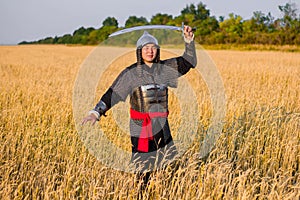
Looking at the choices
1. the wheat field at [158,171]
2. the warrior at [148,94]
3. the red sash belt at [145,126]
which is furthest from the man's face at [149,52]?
the wheat field at [158,171]

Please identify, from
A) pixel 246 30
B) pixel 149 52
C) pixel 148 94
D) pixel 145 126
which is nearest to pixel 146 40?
pixel 149 52

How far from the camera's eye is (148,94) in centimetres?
290

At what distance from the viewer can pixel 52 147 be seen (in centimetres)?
→ 363

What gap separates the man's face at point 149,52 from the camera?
2.85 meters

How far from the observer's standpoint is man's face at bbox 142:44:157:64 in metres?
2.85

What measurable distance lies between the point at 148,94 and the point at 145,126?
288mm

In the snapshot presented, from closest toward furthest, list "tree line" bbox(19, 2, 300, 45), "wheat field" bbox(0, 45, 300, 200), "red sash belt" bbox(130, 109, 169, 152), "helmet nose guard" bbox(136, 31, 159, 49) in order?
"wheat field" bbox(0, 45, 300, 200)
"helmet nose guard" bbox(136, 31, 159, 49)
"red sash belt" bbox(130, 109, 169, 152)
"tree line" bbox(19, 2, 300, 45)

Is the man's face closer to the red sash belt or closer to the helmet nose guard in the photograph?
the helmet nose guard

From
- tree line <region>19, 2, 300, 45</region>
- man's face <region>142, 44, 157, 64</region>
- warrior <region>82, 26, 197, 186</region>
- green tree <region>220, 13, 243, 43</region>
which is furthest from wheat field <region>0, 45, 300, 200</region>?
green tree <region>220, 13, 243, 43</region>

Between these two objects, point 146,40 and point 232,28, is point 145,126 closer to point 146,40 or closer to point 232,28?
point 146,40

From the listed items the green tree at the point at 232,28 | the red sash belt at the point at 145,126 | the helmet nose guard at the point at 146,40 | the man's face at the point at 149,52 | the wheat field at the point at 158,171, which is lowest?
the wheat field at the point at 158,171

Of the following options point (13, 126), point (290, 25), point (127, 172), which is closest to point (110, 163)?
point (127, 172)

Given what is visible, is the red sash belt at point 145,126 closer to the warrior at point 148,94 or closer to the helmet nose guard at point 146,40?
the warrior at point 148,94

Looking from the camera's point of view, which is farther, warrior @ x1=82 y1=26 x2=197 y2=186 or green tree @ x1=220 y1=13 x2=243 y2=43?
green tree @ x1=220 y1=13 x2=243 y2=43
